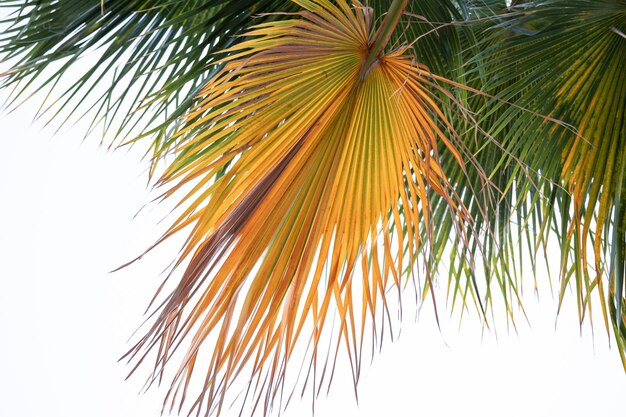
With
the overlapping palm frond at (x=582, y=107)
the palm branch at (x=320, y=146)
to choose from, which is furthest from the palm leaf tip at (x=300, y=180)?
the overlapping palm frond at (x=582, y=107)

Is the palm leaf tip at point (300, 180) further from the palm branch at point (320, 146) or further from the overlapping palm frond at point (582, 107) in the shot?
the overlapping palm frond at point (582, 107)

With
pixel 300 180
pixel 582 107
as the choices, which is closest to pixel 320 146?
pixel 300 180

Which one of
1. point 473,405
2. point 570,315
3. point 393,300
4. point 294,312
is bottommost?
point 473,405

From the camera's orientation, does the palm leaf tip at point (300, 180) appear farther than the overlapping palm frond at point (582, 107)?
No

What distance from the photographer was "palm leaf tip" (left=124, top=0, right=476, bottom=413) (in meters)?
0.56

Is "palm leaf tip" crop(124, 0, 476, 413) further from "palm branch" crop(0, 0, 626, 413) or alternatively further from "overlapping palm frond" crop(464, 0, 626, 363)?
"overlapping palm frond" crop(464, 0, 626, 363)

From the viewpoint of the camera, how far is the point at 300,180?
24.9 inches

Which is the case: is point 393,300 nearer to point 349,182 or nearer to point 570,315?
point 570,315

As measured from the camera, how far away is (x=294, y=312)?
0.57 meters

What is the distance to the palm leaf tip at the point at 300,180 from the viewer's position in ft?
1.85

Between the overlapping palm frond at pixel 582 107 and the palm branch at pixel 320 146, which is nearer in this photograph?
the palm branch at pixel 320 146

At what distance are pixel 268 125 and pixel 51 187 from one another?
2.54 metres

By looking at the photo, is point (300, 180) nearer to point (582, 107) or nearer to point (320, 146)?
point (320, 146)

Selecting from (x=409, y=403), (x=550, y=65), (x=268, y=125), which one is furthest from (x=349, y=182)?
(x=409, y=403)
